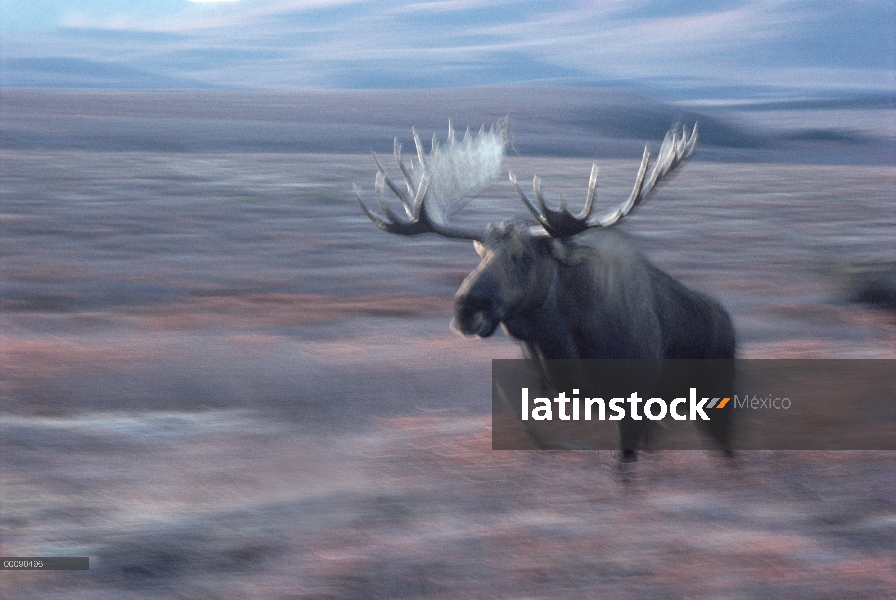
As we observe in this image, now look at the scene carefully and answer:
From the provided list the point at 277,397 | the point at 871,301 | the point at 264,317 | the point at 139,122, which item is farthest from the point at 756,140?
the point at 277,397

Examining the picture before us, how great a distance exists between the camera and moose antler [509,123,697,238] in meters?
5.50

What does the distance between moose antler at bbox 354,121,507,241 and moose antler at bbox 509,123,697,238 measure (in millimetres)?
347

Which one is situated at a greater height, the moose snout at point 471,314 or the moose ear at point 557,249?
the moose ear at point 557,249

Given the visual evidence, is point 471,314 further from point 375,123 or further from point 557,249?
point 375,123

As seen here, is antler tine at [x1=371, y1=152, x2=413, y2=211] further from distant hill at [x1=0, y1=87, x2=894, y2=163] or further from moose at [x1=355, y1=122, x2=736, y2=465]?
distant hill at [x1=0, y1=87, x2=894, y2=163]

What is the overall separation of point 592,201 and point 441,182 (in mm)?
1341

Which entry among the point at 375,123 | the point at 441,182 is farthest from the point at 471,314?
the point at 375,123

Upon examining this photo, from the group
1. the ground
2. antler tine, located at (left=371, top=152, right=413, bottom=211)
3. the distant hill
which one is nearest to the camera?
the ground

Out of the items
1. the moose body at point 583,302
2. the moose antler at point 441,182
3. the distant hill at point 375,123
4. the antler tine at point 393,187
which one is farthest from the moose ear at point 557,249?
the distant hill at point 375,123

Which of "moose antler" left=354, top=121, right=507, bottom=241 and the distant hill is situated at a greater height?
the distant hill

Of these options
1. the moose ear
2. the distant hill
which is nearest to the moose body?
the moose ear

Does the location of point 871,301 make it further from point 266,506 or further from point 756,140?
point 756,140

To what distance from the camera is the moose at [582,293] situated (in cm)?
545

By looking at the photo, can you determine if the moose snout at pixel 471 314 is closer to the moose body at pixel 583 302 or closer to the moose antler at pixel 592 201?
the moose body at pixel 583 302
